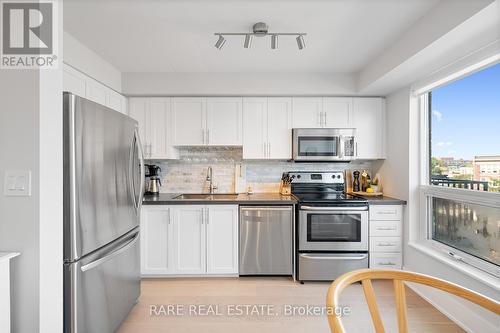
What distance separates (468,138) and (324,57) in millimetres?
1496

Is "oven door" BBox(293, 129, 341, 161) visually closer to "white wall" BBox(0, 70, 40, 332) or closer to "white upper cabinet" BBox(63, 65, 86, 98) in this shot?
"white upper cabinet" BBox(63, 65, 86, 98)

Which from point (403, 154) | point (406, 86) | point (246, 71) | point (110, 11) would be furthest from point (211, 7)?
point (403, 154)

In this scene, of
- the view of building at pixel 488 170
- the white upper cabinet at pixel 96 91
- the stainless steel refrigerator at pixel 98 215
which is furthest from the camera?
the white upper cabinet at pixel 96 91

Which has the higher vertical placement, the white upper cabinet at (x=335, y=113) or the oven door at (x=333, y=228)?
the white upper cabinet at (x=335, y=113)

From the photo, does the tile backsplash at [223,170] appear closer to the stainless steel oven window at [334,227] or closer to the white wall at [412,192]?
the white wall at [412,192]

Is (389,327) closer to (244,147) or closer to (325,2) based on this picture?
(244,147)

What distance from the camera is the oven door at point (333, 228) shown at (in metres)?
2.77

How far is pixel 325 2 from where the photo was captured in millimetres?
1743

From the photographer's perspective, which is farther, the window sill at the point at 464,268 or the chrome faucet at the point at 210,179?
the chrome faucet at the point at 210,179

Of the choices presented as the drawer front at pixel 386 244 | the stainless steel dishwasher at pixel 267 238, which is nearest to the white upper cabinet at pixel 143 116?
the stainless steel dishwasher at pixel 267 238

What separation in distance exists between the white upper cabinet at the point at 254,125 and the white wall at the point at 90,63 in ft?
5.05

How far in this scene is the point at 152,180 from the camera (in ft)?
10.8

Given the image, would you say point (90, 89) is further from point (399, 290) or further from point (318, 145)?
point (399, 290)

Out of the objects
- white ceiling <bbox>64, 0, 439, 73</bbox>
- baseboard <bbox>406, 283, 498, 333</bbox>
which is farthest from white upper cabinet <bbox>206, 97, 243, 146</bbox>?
baseboard <bbox>406, 283, 498, 333</bbox>
